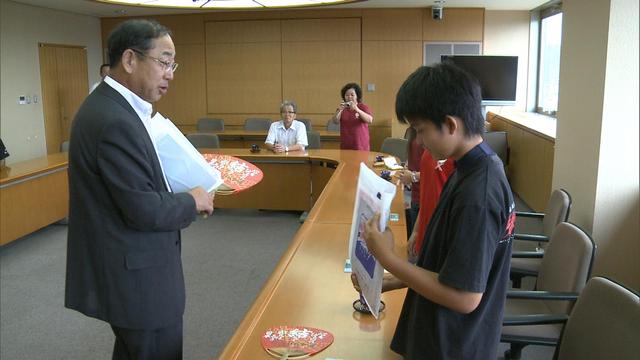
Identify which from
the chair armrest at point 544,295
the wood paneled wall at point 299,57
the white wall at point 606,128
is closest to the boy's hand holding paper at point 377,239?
the chair armrest at point 544,295

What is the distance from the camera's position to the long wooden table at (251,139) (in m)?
8.31

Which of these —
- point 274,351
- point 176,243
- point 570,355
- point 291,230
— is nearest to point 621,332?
point 570,355

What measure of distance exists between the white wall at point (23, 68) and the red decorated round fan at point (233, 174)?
6684 millimetres

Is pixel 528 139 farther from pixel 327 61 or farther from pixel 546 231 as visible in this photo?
pixel 327 61

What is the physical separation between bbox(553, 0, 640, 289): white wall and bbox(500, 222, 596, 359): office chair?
2.38ft

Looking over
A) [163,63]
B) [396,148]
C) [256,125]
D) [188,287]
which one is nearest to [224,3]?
[396,148]

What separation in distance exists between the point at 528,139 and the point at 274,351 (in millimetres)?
5170

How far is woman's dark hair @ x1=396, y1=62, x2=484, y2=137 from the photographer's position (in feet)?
3.65

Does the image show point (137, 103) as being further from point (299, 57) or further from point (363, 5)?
point (299, 57)

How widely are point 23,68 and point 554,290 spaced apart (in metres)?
8.42

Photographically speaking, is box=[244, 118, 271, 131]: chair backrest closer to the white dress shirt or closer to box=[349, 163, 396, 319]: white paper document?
the white dress shirt

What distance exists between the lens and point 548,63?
27.2ft

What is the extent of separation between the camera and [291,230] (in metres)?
5.61

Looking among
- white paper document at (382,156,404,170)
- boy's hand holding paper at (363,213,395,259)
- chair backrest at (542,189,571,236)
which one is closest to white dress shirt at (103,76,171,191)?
boy's hand holding paper at (363,213,395,259)
